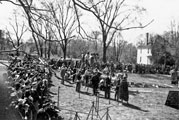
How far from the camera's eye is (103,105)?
15.2 m

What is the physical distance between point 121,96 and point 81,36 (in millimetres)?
13140

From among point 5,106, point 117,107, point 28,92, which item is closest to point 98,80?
point 117,107

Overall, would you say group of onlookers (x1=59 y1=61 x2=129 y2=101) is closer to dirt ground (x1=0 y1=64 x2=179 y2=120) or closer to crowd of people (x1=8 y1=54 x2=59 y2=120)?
dirt ground (x1=0 y1=64 x2=179 y2=120)

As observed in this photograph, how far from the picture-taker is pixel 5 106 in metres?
7.73

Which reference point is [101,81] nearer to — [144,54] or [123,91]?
[123,91]

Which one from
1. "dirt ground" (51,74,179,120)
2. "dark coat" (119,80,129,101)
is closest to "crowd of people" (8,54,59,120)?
"dirt ground" (51,74,179,120)

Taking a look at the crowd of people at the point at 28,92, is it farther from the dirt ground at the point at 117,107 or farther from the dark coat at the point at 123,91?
the dark coat at the point at 123,91

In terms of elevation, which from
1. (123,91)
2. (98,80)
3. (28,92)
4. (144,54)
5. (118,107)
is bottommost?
(118,107)

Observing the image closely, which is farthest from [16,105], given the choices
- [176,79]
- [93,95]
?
[176,79]

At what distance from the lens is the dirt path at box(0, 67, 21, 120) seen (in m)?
7.14

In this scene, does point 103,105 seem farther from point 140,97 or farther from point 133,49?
point 133,49

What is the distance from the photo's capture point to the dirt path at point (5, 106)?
7.14m

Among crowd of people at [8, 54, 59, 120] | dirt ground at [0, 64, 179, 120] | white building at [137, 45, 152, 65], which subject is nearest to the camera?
crowd of people at [8, 54, 59, 120]

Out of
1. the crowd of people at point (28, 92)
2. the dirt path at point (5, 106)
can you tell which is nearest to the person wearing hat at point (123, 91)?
the crowd of people at point (28, 92)
